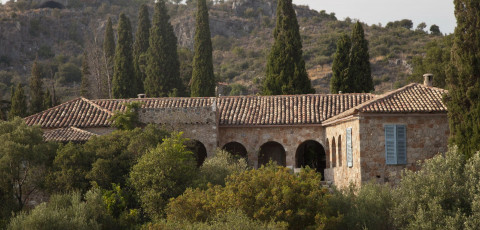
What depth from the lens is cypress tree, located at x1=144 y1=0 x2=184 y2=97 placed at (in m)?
42.6

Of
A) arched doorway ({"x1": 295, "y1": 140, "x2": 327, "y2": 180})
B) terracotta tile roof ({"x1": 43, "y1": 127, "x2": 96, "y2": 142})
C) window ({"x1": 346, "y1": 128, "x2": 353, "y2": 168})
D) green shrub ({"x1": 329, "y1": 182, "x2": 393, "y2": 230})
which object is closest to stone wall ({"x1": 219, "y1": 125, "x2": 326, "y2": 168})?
arched doorway ({"x1": 295, "y1": 140, "x2": 327, "y2": 180})

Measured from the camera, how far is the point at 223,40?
255ft

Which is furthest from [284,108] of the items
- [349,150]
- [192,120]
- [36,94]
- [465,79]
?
[36,94]

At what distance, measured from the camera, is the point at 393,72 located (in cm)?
5928

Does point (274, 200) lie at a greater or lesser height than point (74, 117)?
lesser

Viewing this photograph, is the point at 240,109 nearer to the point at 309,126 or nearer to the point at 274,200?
the point at 309,126

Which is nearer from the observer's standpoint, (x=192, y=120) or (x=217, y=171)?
(x=217, y=171)

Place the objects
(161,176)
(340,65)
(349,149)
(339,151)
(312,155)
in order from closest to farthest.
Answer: (161,176) < (349,149) < (339,151) < (312,155) < (340,65)

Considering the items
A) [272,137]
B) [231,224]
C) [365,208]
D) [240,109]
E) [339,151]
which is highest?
[240,109]

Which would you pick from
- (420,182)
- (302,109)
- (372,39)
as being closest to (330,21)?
(372,39)

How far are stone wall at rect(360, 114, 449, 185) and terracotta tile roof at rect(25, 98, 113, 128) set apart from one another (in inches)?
434

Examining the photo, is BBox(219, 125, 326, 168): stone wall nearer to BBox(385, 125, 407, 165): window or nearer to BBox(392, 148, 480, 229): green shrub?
BBox(385, 125, 407, 165): window

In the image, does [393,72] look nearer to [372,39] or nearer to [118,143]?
[372,39]

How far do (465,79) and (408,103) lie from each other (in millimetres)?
3072
